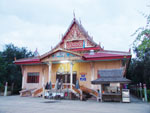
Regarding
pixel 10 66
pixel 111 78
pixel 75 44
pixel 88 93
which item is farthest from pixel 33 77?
pixel 111 78

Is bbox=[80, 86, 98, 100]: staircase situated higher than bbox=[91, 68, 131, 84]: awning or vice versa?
bbox=[91, 68, 131, 84]: awning

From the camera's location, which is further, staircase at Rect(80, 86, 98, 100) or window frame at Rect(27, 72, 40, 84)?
window frame at Rect(27, 72, 40, 84)

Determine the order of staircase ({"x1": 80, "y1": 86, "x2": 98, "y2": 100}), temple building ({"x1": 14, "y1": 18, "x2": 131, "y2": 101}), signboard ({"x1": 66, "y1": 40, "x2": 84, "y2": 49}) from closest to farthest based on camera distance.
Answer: temple building ({"x1": 14, "y1": 18, "x2": 131, "y2": 101}) < staircase ({"x1": 80, "y1": 86, "x2": 98, "y2": 100}) < signboard ({"x1": 66, "y1": 40, "x2": 84, "y2": 49})

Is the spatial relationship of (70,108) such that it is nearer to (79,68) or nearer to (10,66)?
(79,68)

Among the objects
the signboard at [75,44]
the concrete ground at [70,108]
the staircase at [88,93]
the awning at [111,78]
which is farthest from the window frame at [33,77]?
the concrete ground at [70,108]

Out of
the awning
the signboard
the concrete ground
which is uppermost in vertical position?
the signboard

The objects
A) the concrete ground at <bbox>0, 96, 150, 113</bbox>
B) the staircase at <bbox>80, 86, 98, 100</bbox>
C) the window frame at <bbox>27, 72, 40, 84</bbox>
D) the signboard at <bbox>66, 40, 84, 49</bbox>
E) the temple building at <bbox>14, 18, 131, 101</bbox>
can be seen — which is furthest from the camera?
the signboard at <bbox>66, 40, 84, 49</bbox>

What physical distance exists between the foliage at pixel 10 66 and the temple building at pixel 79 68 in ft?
12.1

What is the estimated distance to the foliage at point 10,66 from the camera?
2244 centimetres

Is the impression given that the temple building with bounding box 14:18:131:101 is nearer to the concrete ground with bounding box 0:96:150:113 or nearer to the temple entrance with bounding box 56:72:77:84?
the temple entrance with bounding box 56:72:77:84

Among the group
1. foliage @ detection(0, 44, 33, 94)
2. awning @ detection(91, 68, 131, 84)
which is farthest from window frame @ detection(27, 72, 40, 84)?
awning @ detection(91, 68, 131, 84)

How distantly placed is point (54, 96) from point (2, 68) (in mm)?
10349

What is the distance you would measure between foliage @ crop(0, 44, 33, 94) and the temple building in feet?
12.1

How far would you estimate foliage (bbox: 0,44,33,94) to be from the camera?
22.4 metres
